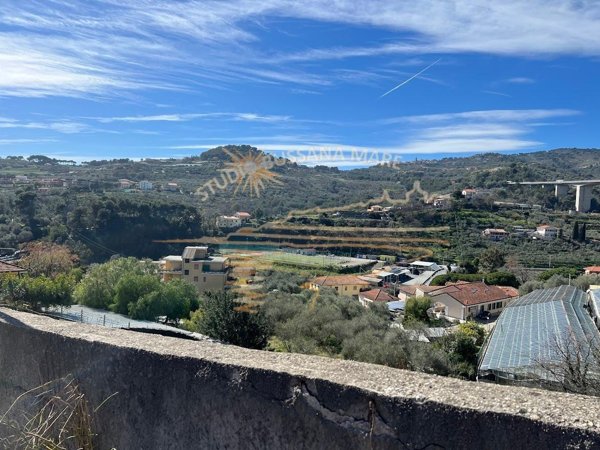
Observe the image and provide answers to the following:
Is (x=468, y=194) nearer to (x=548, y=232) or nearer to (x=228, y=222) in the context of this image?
(x=548, y=232)

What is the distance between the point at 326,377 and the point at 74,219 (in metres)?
30.4

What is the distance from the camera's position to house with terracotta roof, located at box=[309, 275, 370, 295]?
69.7 feet

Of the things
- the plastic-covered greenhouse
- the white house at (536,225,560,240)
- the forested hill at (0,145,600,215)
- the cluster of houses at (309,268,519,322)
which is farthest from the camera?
the forested hill at (0,145,600,215)

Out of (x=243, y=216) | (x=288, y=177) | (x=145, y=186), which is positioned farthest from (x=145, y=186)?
(x=243, y=216)

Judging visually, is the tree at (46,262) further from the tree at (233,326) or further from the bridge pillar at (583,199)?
the bridge pillar at (583,199)

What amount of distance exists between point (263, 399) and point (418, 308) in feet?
61.5

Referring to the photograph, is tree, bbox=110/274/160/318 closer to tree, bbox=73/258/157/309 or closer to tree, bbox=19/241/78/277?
tree, bbox=73/258/157/309

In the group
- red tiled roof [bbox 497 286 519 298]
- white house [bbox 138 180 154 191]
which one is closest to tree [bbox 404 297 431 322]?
red tiled roof [bbox 497 286 519 298]

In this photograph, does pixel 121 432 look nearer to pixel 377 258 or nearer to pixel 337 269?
pixel 337 269

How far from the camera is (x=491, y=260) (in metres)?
30.2

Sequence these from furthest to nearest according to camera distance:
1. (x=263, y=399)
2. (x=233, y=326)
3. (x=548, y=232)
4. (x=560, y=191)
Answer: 1. (x=560, y=191)
2. (x=548, y=232)
3. (x=233, y=326)
4. (x=263, y=399)

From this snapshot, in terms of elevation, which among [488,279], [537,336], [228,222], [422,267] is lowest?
[488,279]

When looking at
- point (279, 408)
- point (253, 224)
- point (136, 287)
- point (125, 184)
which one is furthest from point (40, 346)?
point (125, 184)

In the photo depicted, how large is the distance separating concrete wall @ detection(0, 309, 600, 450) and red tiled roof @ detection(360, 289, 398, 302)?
18953mm
